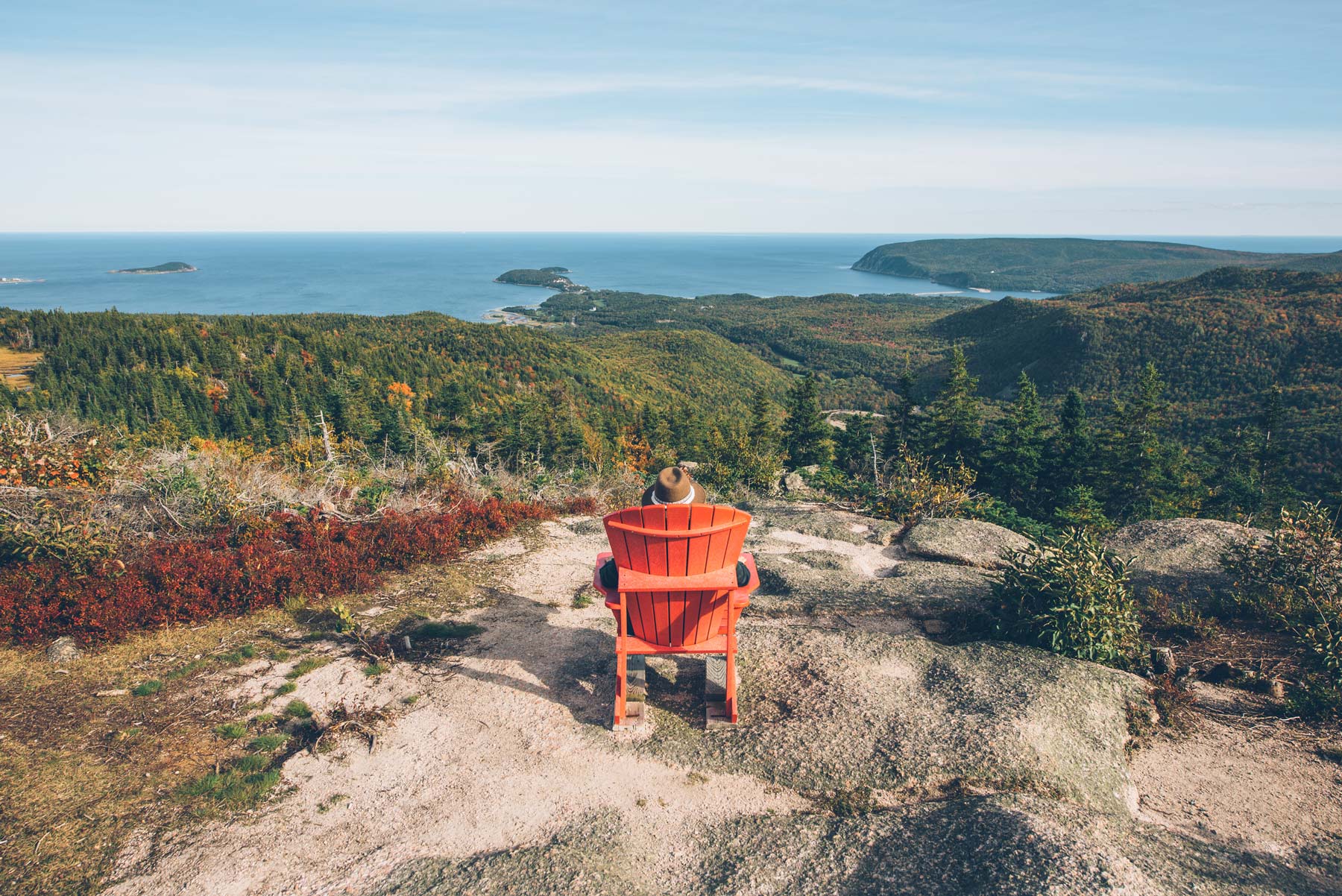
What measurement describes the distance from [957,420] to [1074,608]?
2687cm

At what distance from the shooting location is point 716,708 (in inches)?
242

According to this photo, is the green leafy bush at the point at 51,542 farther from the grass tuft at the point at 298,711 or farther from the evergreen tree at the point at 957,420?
the evergreen tree at the point at 957,420

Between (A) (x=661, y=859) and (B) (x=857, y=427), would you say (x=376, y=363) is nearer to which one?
(B) (x=857, y=427)

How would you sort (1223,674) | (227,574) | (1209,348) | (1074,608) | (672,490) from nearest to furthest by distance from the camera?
(672,490) < (1223,674) < (1074,608) < (227,574) < (1209,348)

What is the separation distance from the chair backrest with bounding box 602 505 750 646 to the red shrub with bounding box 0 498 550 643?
498cm

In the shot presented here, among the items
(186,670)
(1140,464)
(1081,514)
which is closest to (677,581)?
(186,670)

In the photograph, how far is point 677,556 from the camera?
5.56m

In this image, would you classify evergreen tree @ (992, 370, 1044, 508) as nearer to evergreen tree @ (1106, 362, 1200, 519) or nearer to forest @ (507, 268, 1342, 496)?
evergreen tree @ (1106, 362, 1200, 519)

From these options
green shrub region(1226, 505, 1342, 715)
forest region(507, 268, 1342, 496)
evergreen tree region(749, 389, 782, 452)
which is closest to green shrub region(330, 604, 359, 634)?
green shrub region(1226, 505, 1342, 715)

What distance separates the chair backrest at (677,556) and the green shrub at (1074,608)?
3.42 metres

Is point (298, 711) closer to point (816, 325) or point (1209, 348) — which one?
point (1209, 348)

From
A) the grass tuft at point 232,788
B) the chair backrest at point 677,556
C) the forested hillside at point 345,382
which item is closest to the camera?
the grass tuft at point 232,788

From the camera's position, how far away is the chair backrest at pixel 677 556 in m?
5.38

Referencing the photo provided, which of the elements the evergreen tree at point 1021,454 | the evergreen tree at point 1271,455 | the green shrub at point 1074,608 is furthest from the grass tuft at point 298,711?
the evergreen tree at point 1271,455
